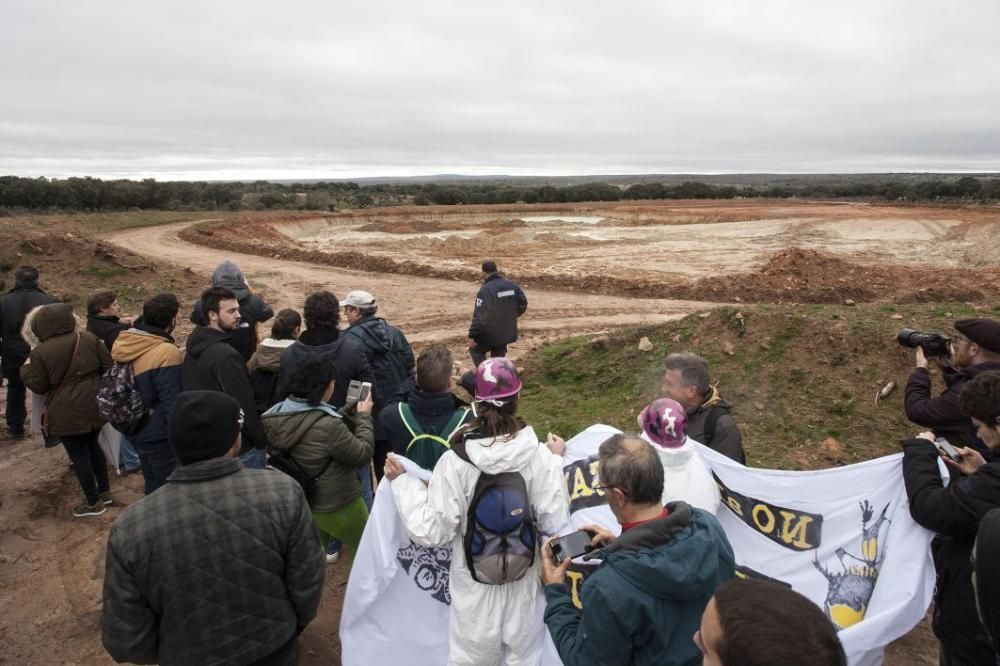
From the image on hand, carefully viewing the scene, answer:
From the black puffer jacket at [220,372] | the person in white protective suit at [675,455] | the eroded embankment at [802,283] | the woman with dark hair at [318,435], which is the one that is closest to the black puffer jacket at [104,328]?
the black puffer jacket at [220,372]

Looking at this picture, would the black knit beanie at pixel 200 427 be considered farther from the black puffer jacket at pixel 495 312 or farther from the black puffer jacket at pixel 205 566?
the black puffer jacket at pixel 495 312

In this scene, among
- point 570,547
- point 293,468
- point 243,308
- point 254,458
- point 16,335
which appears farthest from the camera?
point 16,335

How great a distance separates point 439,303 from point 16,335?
1070 cm

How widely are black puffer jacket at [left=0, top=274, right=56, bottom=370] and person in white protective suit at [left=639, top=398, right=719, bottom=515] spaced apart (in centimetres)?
767

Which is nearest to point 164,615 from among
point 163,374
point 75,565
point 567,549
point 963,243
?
point 567,549

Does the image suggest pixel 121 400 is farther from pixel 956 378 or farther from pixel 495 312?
pixel 956 378

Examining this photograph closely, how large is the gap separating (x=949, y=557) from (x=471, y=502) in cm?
238

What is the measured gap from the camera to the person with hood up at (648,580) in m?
1.99

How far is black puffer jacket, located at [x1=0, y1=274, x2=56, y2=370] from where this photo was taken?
7.29m

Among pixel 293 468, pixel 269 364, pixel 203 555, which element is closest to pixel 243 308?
pixel 269 364

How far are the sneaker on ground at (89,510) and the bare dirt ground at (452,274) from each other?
0.12 metres

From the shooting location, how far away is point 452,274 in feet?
68.5

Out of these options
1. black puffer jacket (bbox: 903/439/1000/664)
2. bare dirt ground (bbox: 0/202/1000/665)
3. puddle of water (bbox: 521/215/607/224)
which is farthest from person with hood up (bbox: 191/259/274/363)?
puddle of water (bbox: 521/215/607/224)

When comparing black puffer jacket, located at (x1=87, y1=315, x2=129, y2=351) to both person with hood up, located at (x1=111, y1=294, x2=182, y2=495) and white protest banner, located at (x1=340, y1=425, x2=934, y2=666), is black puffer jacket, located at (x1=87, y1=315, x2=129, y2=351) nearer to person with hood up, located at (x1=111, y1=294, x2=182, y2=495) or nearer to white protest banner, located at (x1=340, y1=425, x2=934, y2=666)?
person with hood up, located at (x1=111, y1=294, x2=182, y2=495)
